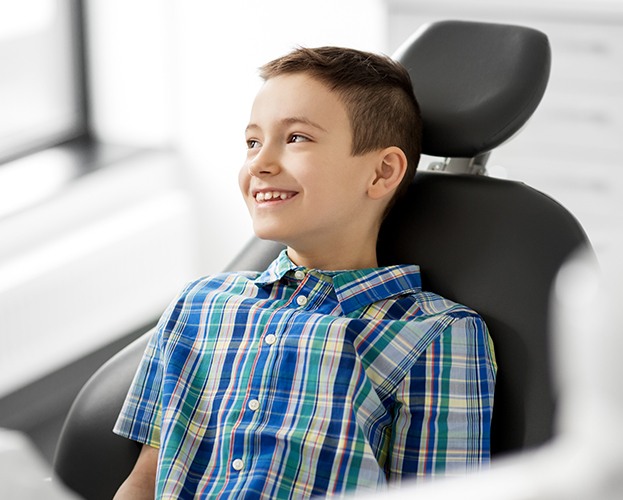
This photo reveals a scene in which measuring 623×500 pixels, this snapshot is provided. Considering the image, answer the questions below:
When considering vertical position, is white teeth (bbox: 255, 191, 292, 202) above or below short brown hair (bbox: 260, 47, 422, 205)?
below

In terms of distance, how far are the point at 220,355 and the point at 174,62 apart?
1629 mm

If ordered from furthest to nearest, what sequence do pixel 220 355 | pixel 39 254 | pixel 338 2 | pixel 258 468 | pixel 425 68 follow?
pixel 338 2 < pixel 39 254 < pixel 425 68 < pixel 220 355 < pixel 258 468

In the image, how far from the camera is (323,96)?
1.31 metres

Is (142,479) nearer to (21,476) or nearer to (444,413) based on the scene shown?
(444,413)

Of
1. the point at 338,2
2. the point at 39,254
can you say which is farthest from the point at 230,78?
the point at 39,254

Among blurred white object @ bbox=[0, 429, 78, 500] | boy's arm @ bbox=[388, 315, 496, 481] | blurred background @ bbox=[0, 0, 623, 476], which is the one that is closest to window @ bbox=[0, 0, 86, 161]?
blurred background @ bbox=[0, 0, 623, 476]

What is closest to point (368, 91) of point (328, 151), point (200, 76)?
point (328, 151)

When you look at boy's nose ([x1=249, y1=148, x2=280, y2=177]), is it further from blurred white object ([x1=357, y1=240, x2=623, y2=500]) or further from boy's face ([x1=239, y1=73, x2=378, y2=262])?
blurred white object ([x1=357, y1=240, x2=623, y2=500])

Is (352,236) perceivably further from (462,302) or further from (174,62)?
(174,62)

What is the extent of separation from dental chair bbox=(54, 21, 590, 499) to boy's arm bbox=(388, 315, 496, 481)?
0.20ft

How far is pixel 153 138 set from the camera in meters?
2.80

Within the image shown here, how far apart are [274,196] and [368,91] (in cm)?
19

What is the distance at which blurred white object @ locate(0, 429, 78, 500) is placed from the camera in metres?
0.42

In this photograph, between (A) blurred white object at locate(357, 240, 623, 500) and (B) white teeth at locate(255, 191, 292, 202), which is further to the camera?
(B) white teeth at locate(255, 191, 292, 202)
